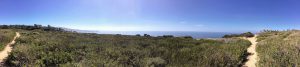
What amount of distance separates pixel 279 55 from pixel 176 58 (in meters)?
5.18

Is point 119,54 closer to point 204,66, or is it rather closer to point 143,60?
point 143,60

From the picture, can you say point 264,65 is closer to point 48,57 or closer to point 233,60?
point 233,60

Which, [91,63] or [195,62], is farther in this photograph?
[195,62]

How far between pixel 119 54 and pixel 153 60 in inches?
90.7

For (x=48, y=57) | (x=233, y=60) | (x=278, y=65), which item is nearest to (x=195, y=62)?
(x=233, y=60)

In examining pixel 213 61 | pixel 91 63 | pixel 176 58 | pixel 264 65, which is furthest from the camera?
pixel 176 58

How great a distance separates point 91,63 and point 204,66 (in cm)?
513

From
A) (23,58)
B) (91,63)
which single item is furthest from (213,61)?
(23,58)

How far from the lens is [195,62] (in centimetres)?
1284

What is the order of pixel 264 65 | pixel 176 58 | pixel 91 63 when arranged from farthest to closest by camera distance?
pixel 176 58 → pixel 264 65 → pixel 91 63

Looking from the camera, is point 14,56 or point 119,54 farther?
point 119,54

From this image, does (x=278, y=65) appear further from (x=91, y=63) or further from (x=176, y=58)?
(x=91, y=63)

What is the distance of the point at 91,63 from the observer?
10.7 m

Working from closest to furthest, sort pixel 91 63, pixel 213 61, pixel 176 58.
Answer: pixel 91 63
pixel 213 61
pixel 176 58
